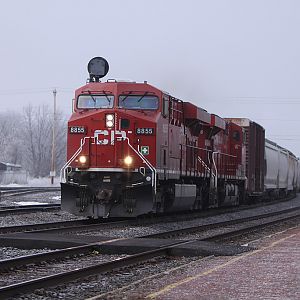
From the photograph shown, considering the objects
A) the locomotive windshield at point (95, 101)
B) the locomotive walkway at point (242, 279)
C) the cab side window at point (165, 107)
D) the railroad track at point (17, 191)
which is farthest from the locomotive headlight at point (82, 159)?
the railroad track at point (17, 191)

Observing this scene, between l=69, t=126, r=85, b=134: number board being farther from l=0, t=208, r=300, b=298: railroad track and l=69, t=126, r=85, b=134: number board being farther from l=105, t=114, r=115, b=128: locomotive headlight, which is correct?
l=0, t=208, r=300, b=298: railroad track

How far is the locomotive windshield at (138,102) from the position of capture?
61.5 feet

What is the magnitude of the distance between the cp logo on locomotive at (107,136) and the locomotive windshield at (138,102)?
34.7 inches

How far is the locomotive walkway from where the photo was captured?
756 cm

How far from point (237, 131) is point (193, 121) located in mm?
8128

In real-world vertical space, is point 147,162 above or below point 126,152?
below

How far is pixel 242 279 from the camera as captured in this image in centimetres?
867

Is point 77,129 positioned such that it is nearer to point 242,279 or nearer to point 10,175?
point 242,279

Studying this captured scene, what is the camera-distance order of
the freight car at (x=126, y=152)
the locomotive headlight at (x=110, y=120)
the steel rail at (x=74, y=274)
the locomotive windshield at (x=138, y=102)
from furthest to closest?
the locomotive windshield at (x=138, y=102), the locomotive headlight at (x=110, y=120), the freight car at (x=126, y=152), the steel rail at (x=74, y=274)

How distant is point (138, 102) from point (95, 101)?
128 centimetres

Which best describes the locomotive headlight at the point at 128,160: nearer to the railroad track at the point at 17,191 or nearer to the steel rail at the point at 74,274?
the steel rail at the point at 74,274

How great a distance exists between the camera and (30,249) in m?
12.0

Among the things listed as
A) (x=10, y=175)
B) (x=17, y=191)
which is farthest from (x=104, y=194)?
(x=10, y=175)

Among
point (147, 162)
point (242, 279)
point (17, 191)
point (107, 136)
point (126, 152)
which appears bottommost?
point (242, 279)
